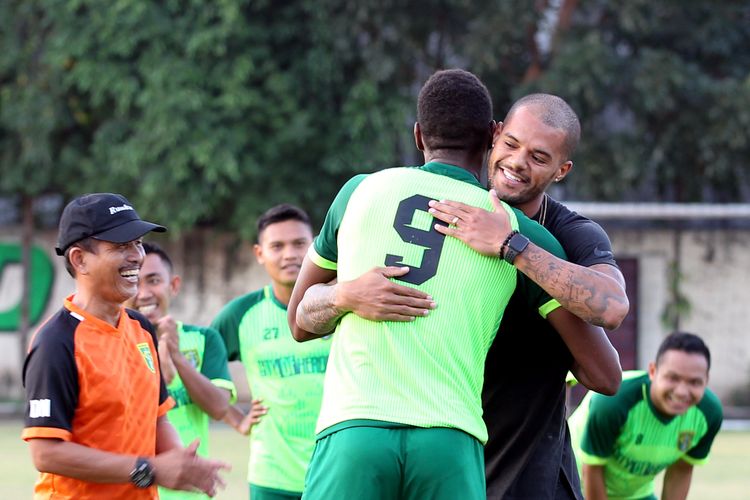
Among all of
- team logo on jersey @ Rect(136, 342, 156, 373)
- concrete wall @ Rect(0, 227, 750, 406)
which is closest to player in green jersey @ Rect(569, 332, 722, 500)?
team logo on jersey @ Rect(136, 342, 156, 373)

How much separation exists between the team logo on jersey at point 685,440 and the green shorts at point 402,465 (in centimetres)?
319

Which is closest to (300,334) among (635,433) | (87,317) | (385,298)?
(385,298)

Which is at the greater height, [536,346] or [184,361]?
[536,346]

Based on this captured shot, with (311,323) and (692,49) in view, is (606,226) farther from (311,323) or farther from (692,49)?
(311,323)

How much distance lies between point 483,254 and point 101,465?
146cm

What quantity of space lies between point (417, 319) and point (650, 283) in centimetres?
1492

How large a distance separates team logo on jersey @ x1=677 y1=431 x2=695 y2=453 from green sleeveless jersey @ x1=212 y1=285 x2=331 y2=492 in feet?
6.44

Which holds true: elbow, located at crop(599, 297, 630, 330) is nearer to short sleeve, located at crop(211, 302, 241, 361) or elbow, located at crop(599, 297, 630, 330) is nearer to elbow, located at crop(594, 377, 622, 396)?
elbow, located at crop(594, 377, 622, 396)

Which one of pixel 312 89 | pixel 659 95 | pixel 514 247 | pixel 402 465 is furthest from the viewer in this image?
pixel 312 89

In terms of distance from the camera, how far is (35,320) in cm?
1862

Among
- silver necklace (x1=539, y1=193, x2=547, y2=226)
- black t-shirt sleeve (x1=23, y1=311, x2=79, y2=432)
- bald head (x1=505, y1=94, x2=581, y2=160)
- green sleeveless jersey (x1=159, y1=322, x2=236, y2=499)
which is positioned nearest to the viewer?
black t-shirt sleeve (x1=23, y1=311, x2=79, y2=432)

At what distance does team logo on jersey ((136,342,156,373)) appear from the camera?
4.33m

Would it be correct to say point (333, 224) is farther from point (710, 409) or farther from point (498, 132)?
point (710, 409)

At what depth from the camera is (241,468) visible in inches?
470
